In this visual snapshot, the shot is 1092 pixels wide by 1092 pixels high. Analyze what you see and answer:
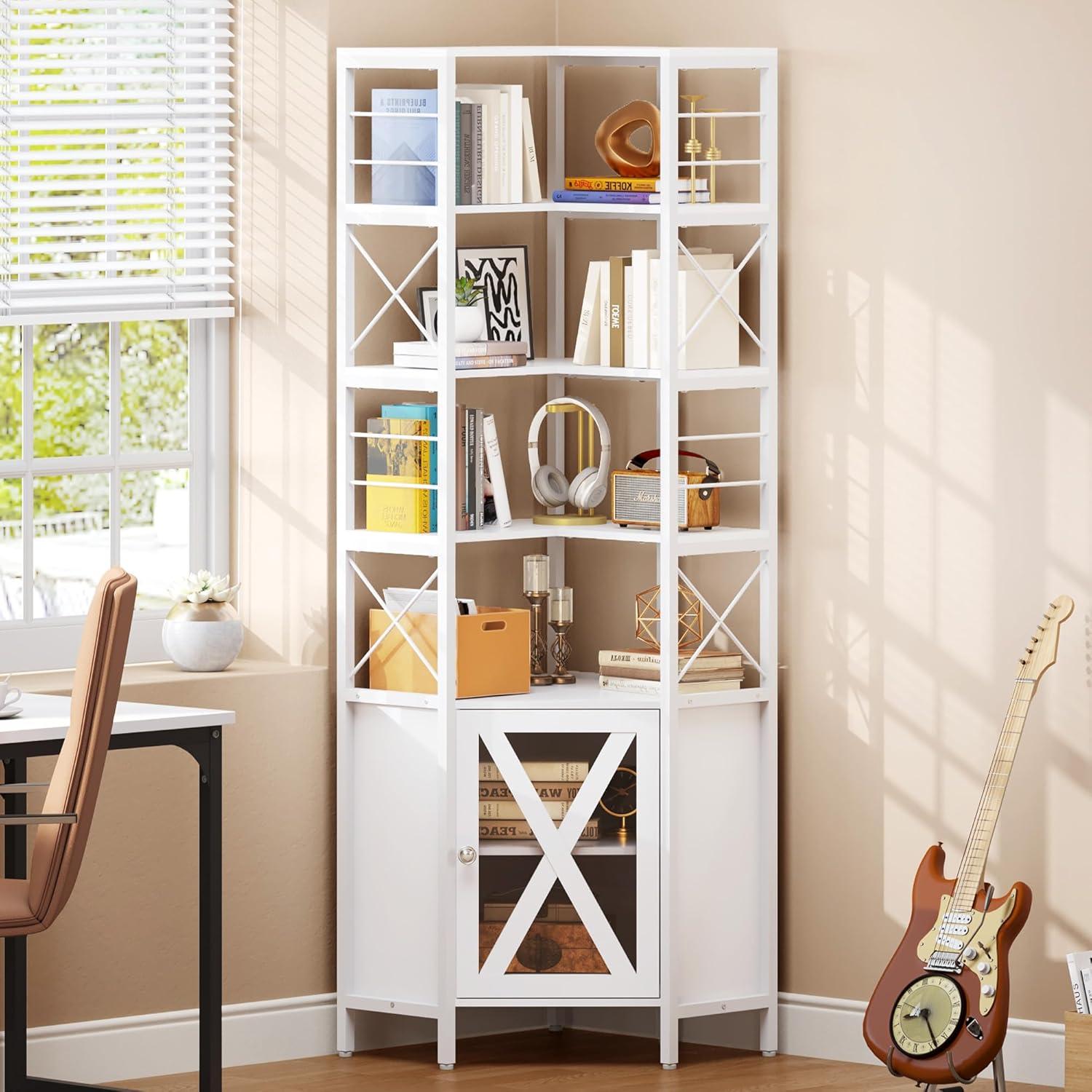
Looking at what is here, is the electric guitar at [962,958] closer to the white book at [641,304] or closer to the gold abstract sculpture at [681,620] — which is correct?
the gold abstract sculpture at [681,620]

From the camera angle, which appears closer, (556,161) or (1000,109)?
(1000,109)

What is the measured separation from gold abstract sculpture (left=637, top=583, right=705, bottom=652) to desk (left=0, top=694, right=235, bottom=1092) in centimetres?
109

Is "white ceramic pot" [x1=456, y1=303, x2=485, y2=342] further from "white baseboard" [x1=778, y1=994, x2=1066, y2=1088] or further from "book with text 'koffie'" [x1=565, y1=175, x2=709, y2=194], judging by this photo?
"white baseboard" [x1=778, y1=994, x2=1066, y2=1088]

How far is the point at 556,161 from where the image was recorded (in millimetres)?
4660

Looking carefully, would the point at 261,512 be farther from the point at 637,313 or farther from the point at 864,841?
the point at 864,841

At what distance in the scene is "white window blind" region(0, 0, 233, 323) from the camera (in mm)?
4242

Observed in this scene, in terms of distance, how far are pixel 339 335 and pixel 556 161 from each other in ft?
2.40

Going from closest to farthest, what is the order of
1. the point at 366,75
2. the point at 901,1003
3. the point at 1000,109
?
1. the point at 901,1003
2. the point at 1000,109
3. the point at 366,75

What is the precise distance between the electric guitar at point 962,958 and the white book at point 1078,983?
15 cm

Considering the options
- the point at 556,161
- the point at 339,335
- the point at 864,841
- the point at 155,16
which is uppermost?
the point at 155,16

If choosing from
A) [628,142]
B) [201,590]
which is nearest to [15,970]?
[201,590]

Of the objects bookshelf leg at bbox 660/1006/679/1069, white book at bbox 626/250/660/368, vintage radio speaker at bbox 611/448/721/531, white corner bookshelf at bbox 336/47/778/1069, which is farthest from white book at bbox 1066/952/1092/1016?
white book at bbox 626/250/660/368

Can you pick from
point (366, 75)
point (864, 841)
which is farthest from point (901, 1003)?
point (366, 75)

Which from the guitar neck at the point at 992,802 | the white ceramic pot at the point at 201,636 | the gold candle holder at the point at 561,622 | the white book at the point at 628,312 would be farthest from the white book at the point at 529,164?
the guitar neck at the point at 992,802
